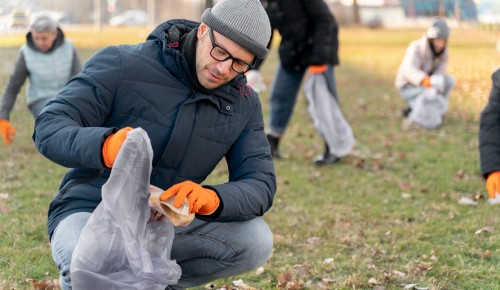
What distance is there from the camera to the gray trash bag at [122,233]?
8.74 ft

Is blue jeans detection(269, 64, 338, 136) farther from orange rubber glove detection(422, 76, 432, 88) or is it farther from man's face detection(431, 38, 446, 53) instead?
man's face detection(431, 38, 446, 53)

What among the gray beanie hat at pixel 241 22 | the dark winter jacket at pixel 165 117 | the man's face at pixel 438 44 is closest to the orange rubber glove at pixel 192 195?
the dark winter jacket at pixel 165 117

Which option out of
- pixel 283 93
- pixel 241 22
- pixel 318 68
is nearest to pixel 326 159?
pixel 283 93

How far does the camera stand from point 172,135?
9.84 feet

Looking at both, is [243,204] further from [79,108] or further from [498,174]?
[498,174]

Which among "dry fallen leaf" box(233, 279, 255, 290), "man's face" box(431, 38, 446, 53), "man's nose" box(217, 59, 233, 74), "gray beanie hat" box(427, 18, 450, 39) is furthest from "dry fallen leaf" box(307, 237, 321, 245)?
"man's face" box(431, 38, 446, 53)

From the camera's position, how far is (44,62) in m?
6.65

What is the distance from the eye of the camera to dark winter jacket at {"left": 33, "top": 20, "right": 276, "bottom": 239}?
2.96 metres

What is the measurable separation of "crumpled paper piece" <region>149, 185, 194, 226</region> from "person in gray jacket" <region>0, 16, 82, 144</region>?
157 inches

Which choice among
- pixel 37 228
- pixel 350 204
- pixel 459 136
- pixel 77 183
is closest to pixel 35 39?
pixel 37 228

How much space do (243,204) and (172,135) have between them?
39 centimetres

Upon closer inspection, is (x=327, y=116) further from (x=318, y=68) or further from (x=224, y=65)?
(x=224, y=65)

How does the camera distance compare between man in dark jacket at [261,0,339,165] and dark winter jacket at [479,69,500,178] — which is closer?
dark winter jacket at [479,69,500,178]

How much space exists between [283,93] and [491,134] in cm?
299
